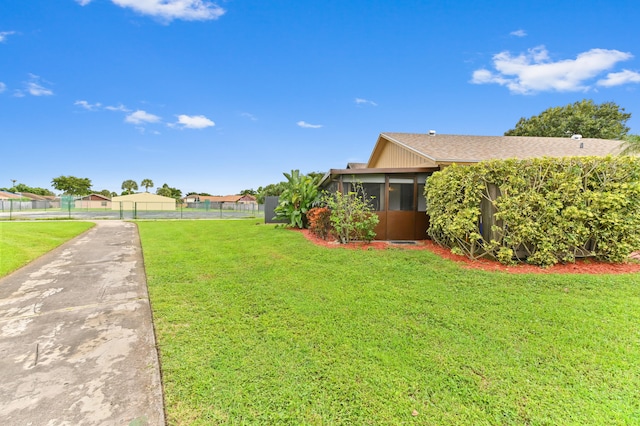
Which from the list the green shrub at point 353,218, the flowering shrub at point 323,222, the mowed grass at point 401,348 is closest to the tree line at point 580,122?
the flowering shrub at point 323,222

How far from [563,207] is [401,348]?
4.92 metres

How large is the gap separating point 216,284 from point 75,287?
2.50 m

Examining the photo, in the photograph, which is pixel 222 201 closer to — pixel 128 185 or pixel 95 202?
pixel 95 202

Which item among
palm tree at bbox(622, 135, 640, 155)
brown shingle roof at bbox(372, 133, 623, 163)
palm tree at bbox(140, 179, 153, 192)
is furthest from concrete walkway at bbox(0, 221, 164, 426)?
palm tree at bbox(140, 179, 153, 192)

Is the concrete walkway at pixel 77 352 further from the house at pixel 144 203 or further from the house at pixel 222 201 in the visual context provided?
the house at pixel 144 203

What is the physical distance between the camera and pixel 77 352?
274cm

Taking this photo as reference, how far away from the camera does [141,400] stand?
2061 millimetres

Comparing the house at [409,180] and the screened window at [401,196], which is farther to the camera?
the screened window at [401,196]

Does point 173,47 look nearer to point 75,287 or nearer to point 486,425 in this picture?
point 75,287

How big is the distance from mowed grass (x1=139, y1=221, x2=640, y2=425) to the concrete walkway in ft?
0.74

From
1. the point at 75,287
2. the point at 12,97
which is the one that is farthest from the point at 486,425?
the point at 12,97

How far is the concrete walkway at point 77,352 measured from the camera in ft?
6.45

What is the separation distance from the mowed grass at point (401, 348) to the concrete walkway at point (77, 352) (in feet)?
0.74

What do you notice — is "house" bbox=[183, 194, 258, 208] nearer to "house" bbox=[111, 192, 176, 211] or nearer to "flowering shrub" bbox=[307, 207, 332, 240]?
"house" bbox=[111, 192, 176, 211]
